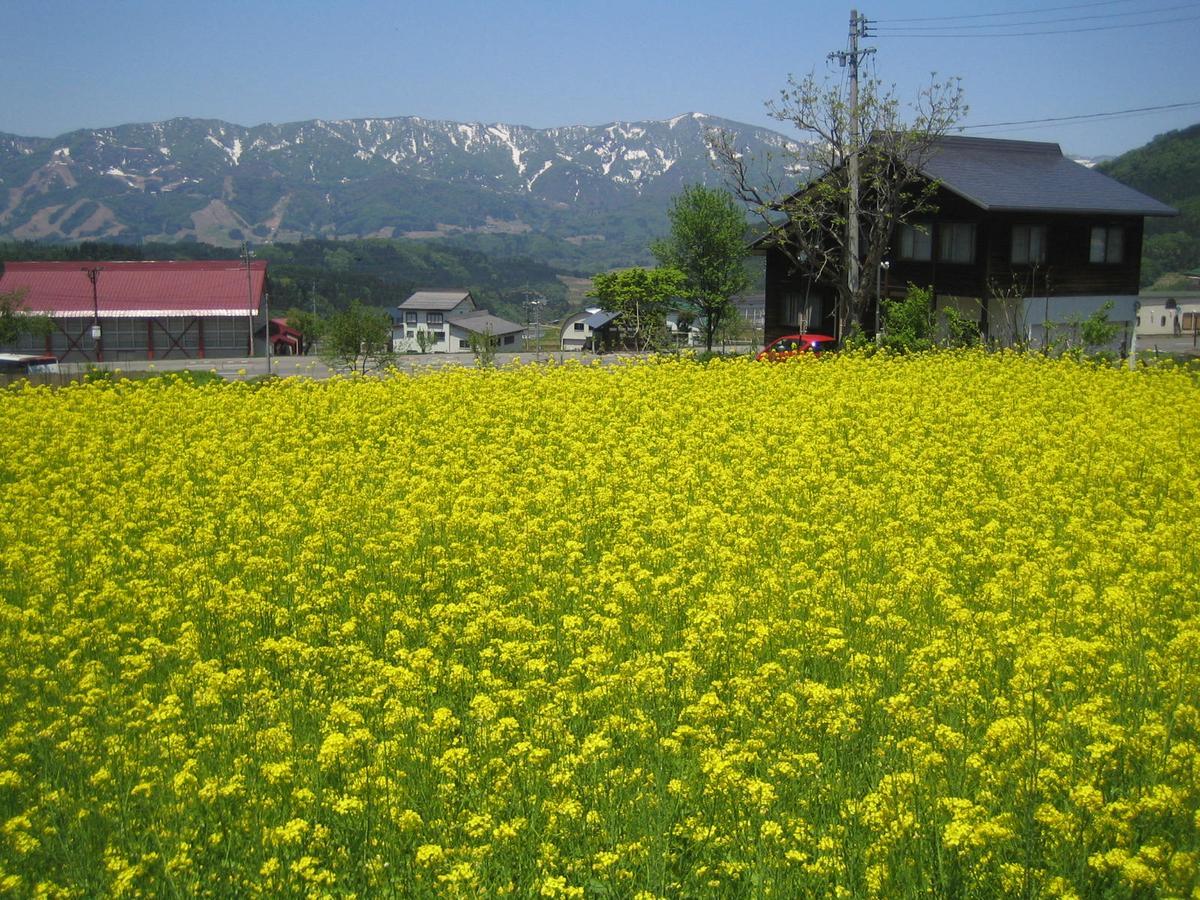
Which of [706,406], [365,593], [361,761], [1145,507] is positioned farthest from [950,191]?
[361,761]

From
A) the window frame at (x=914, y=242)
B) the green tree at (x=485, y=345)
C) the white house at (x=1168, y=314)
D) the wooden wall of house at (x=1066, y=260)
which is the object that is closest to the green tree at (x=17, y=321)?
the green tree at (x=485, y=345)

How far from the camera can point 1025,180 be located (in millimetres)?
37594

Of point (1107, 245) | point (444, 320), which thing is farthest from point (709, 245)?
point (444, 320)

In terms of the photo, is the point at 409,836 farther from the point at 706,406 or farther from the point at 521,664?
the point at 706,406

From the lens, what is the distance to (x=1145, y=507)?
11.9m

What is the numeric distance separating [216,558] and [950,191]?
31.5 meters

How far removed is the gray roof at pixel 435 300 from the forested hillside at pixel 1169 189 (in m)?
77.8

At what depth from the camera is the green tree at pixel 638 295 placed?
66000mm

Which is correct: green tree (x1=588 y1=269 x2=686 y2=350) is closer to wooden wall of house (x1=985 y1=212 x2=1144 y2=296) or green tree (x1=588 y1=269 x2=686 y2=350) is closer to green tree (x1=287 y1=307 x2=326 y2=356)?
wooden wall of house (x1=985 y1=212 x2=1144 y2=296)

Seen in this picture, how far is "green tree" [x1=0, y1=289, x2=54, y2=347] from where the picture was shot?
67375mm

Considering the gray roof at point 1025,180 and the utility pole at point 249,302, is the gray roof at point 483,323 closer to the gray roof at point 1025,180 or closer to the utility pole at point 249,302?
the utility pole at point 249,302

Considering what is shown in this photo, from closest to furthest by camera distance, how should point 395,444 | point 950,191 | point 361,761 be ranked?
point 361,761, point 395,444, point 950,191

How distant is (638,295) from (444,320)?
72.2 metres

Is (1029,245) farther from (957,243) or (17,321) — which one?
(17,321)
